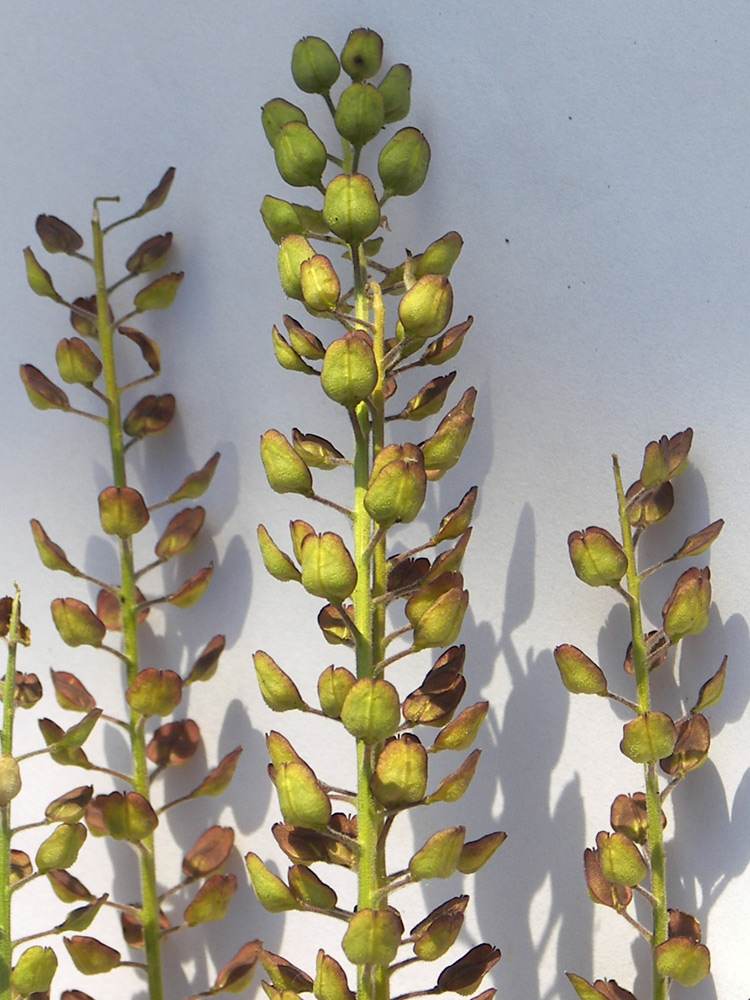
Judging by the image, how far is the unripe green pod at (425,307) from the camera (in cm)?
68

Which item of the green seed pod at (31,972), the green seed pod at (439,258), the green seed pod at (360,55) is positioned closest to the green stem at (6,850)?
the green seed pod at (31,972)

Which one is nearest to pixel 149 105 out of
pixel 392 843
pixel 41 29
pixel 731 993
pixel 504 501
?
pixel 41 29

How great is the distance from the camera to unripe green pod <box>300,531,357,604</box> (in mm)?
637

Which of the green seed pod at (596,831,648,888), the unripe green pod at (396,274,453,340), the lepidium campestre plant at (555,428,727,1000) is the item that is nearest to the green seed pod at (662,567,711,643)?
the lepidium campestre plant at (555,428,727,1000)

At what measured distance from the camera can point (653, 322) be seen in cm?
82

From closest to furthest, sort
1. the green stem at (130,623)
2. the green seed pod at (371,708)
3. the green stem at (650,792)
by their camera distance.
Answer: the green seed pod at (371,708), the green stem at (650,792), the green stem at (130,623)

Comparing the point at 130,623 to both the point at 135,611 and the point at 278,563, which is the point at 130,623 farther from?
the point at 278,563

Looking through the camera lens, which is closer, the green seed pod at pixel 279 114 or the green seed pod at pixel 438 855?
the green seed pod at pixel 438 855

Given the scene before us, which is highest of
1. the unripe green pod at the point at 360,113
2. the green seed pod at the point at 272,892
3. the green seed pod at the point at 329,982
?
the unripe green pod at the point at 360,113

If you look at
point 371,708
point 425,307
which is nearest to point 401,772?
point 371,708

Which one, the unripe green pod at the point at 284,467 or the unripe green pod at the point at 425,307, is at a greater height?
the unripe green pod at the point at 425,307

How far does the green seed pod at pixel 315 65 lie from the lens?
2.66ft

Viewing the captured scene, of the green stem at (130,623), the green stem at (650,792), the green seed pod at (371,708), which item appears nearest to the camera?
the green seed pod at (371,708)

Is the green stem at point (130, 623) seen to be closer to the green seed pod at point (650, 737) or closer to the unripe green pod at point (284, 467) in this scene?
the unripe green pod at point (284, 467)
